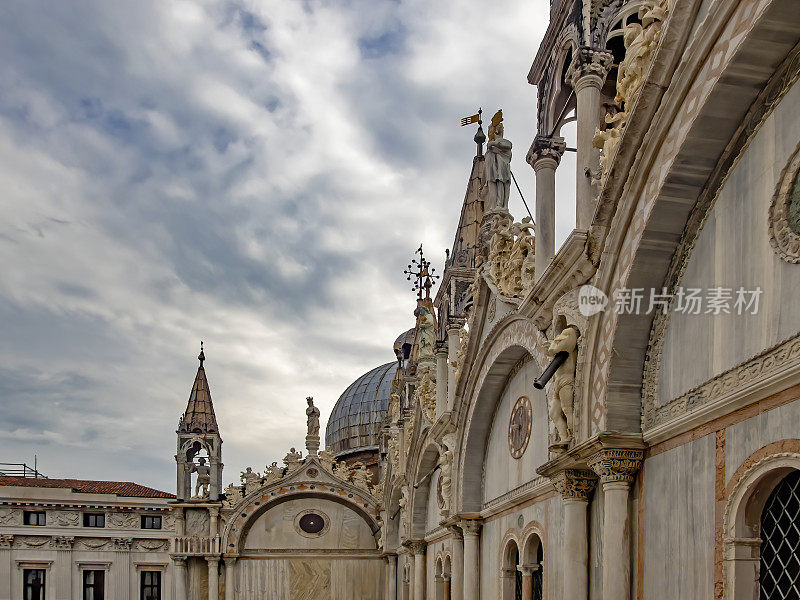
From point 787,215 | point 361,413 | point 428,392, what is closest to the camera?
point 787,215

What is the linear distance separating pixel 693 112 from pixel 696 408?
8.68 ft

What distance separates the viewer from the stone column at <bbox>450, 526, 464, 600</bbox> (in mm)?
17828

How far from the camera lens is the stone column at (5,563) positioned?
113 feet

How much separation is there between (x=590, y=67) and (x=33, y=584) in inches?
1271

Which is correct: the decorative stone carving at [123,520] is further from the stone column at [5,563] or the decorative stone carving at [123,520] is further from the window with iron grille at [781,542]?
the window with iron grille at [781,542]

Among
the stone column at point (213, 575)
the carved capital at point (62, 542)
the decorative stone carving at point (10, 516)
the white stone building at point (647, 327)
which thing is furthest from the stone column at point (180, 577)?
the white stone building at point (647, 327)

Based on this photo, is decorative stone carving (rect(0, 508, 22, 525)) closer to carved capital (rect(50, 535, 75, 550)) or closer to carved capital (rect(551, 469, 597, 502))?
carved capital (rect(50, 535, 75, 550))

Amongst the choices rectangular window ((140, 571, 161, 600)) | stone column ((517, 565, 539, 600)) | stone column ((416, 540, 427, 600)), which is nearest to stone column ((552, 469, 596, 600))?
stone column ((517, 565, 539, 600))

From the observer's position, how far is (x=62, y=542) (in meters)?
35.0

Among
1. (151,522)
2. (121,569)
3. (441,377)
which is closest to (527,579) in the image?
(441,377)

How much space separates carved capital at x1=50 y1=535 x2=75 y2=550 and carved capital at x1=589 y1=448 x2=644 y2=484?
100.0ft

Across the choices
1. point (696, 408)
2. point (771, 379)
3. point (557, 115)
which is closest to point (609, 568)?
point (696, 408)

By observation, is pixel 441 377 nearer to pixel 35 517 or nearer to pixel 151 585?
pixel 151 585

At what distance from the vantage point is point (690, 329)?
28.2 ft
